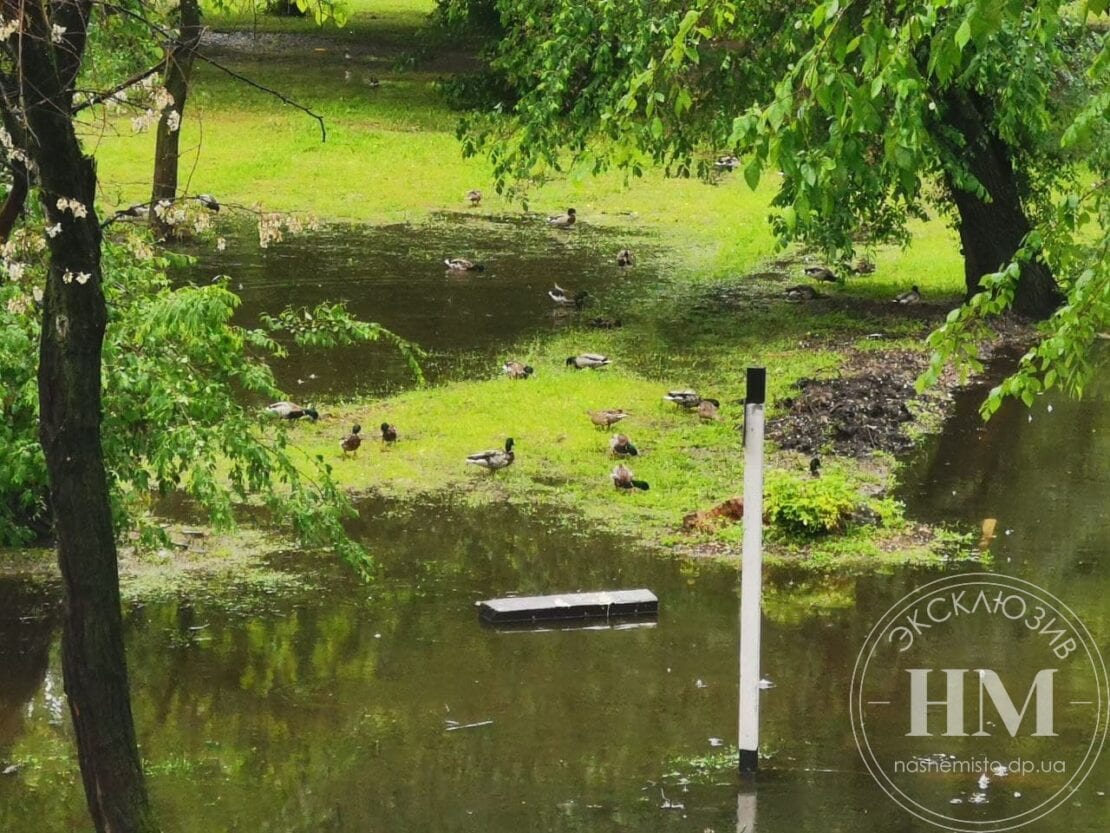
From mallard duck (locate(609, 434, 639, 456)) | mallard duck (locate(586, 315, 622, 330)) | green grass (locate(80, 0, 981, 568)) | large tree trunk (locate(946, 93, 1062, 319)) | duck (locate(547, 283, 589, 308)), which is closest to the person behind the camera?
green grass (locate(80, 0, 981, 568))

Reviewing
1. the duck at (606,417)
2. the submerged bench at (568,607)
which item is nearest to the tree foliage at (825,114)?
the duck at (606,417)

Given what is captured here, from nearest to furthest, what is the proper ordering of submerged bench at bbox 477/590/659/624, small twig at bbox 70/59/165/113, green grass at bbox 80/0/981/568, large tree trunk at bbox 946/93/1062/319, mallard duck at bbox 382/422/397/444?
small twig at bbox 70/59/165/113 < submerged bench at bbox 477/590/659/624 < green grass at bbox 80/0/981/568 < mallard duck at bbox 382/422/397/444 < large tree trunk at bbox 946/93/1062/319

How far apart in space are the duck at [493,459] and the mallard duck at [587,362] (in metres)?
3.66

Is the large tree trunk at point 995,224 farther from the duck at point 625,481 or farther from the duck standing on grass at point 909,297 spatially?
the duck at point 625,481

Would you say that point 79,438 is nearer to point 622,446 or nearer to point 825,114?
point 825,114

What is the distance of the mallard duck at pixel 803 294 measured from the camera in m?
21.2

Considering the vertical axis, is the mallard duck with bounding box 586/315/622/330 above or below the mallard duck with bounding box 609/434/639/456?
below

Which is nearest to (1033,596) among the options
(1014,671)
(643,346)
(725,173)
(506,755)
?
(1014,671)

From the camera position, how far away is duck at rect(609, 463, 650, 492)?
534 inches

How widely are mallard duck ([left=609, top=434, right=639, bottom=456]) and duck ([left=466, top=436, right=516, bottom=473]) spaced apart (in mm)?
873

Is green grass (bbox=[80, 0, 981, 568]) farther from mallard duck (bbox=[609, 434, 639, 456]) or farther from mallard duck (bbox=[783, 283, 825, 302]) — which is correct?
mallard duck (bbox=[783, 283, 825, 302])

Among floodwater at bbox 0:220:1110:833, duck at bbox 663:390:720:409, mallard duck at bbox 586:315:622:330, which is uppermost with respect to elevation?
duck at bbox 663:390:720:409

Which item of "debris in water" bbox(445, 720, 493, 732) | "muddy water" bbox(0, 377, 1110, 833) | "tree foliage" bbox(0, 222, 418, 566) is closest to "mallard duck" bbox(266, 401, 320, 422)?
"muddy water" bbox(0, 377, 1110, 833)

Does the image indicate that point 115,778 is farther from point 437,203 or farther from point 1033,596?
A: point 437,203
